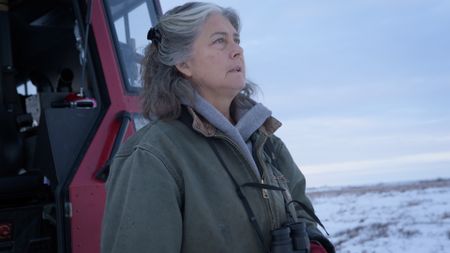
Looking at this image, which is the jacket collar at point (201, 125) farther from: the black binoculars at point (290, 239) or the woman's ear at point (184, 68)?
the black binoculars at point (290, 239)

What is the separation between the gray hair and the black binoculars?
1.48ft

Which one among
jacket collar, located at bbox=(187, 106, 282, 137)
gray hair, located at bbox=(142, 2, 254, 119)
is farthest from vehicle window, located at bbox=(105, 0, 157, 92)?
jacket collar, located at bbox=(187, 106, 282, 137)

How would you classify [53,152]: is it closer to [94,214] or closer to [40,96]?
[94,214]

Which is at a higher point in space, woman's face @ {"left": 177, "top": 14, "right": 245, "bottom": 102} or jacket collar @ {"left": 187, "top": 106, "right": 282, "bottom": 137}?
woman's face @ {"left": 177, "top": 14, "right": 245, "bottom": 102}

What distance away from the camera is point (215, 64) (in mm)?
1676

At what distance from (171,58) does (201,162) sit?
377 mm

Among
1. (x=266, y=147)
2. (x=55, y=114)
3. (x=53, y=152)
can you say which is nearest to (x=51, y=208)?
(x=53, y=152)

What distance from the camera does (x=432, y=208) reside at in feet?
42.4

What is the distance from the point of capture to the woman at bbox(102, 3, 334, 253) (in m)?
1.40

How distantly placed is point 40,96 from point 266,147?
7.06ft

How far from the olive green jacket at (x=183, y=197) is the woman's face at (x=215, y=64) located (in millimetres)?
158

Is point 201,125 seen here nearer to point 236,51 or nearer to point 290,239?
point 236,51

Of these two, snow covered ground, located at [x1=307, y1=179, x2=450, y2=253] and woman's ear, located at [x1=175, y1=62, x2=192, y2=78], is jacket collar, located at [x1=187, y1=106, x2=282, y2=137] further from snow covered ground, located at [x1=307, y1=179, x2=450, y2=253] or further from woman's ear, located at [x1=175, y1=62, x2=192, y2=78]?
snow covered ground, located at [x1=307, y1=179, x2=450, y2=253]

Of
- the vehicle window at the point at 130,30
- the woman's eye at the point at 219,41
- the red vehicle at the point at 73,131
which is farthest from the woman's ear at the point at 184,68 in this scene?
the vehicle window at the point at 130,30
